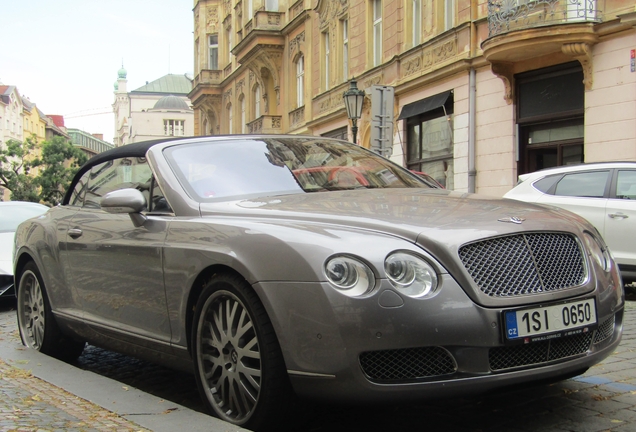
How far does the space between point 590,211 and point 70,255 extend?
6406mm

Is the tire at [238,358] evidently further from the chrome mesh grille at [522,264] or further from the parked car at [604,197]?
the parked car at [604,197]

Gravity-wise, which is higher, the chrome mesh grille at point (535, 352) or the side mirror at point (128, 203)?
the side mirror at point (128, 203)

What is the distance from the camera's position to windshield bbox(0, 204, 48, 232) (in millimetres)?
11359

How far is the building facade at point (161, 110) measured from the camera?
10444cm

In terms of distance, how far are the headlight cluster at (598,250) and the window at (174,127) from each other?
102269 millimetres

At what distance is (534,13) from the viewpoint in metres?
16.0

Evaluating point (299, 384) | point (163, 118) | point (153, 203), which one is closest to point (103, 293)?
point (153, 203)

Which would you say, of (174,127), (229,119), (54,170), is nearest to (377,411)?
(229,119)

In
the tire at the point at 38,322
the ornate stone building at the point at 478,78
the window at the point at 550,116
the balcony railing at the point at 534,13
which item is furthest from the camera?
the window at the point at 550,116

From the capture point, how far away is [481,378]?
340cm

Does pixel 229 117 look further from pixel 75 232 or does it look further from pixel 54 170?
pixel 75 232

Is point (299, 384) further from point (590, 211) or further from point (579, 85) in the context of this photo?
point (579, 85)

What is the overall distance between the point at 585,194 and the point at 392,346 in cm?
728

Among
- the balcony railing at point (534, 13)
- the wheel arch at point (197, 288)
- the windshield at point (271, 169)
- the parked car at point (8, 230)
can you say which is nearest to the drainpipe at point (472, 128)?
the balcony railing at point (534, 13)
